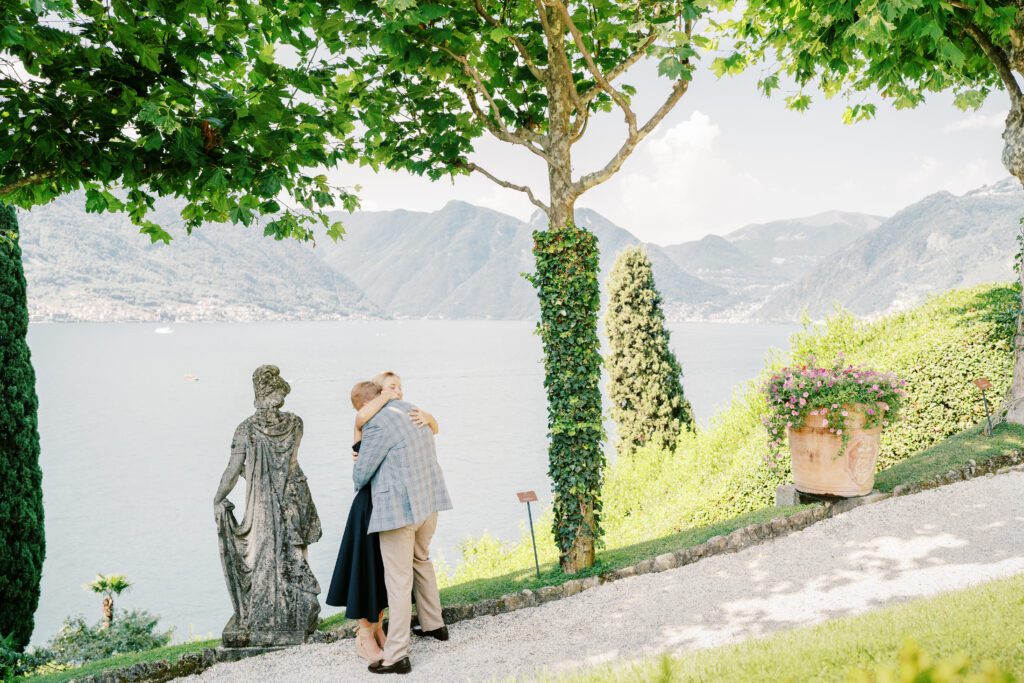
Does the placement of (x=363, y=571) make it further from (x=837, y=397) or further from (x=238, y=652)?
(x=837, y=397)

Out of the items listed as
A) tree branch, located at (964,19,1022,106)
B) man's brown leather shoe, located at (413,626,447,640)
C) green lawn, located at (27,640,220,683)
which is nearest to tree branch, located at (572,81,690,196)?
man's brown leather shoe, located at (413,626,447,640)

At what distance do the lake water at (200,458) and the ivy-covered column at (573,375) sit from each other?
923 cm

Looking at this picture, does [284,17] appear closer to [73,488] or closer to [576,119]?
[576,119]

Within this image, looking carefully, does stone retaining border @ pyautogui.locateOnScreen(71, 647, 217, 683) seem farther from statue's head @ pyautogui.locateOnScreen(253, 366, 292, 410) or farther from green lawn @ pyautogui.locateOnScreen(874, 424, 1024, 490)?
green lawn @ pyautogui.locateOnScreen(874, 424, 1024, 490)

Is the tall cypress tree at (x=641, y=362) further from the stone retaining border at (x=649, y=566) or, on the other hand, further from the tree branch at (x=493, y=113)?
the tree branch at (x=493, y=113)

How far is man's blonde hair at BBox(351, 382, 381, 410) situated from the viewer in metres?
4.95

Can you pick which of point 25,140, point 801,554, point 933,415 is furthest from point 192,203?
point 933,415

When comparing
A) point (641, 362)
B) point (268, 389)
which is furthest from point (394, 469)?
point (641, 362)

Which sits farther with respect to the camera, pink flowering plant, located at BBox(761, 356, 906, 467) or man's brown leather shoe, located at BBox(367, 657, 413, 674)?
pink flowering plant, located at BBox(761, 356, 906, 467)

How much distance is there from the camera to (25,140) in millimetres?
4781

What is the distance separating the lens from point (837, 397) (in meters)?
6.81

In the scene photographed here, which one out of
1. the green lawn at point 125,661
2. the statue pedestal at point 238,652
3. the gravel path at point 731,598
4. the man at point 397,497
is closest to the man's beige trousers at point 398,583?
the man at point 397,497

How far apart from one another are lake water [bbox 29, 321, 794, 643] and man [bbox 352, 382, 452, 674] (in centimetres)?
919

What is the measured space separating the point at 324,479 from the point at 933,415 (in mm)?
40894
